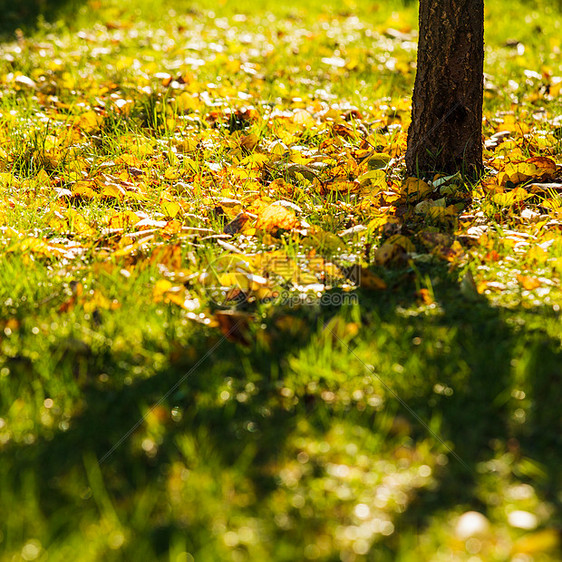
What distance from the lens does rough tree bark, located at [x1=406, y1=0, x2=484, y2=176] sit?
3148 mm

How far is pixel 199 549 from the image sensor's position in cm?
152

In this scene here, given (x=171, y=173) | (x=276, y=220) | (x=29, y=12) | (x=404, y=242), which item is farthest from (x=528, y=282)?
(x=29, y=12)

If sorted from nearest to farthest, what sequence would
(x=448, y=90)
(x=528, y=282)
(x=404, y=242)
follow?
1. (x=528, y=282)
2. (x=404, y=242)
3. (x=448, y=90)

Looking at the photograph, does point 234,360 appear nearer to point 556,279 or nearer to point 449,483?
point 449,483

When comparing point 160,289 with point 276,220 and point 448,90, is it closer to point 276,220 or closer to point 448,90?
point 276,220

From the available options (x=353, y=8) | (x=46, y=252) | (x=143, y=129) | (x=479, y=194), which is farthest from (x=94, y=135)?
(x=353, y=8)

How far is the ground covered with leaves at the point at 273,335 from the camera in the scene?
1.59 meters

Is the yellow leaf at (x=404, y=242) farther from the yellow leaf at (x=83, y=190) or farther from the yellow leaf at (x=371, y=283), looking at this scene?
the yellow leaf at (x=83, y=190)

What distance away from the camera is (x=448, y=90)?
3230 millimetres

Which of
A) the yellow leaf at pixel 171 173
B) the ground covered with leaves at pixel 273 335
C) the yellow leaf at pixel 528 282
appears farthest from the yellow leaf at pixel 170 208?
the yellow leaf at pixel 528 282

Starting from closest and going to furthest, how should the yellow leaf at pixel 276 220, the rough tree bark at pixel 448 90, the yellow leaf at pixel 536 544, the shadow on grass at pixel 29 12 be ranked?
the yellow leaf at pixel 536 544, the yellow leaf at pixel 276 220, the rough tree bark at pixel 448 90, the shadow on grass at pixel 29 12

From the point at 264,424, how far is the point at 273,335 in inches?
16.6

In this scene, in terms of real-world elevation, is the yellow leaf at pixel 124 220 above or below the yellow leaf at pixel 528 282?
below

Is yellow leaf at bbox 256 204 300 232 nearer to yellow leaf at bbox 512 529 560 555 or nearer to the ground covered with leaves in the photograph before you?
the ground covered with leaves
